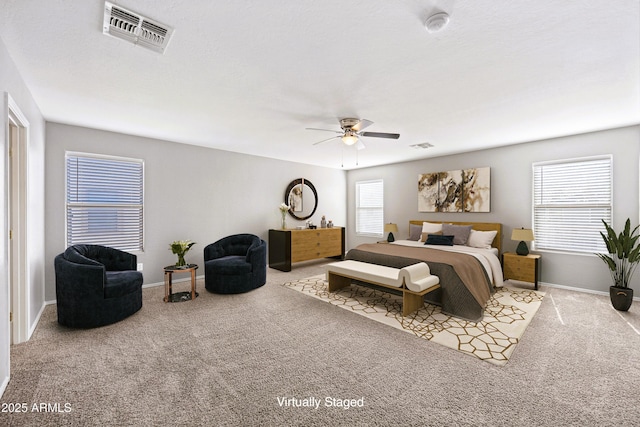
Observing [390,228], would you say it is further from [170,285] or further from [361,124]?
[170,285]

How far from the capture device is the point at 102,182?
4.40 metres

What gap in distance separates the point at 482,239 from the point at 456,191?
1.26 meters

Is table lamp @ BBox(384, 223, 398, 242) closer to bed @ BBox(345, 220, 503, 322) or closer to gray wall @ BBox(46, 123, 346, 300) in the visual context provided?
bed @ BBox(345, 220, 503, 322)

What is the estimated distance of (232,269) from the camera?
4.43 metres

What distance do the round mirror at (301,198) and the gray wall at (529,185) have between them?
6.88 ft

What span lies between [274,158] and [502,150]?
15.8ft

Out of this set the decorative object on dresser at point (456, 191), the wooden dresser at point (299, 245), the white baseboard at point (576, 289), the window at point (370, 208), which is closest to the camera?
the white baseboard at point (576, 289)

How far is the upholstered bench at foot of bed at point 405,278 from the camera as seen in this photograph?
348 cm

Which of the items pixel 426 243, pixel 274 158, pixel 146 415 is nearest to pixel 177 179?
pixel 274 158

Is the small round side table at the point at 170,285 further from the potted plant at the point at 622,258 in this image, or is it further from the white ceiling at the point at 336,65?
the potted plant at the point at 622,258

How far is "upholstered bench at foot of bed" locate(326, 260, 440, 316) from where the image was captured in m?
3.48

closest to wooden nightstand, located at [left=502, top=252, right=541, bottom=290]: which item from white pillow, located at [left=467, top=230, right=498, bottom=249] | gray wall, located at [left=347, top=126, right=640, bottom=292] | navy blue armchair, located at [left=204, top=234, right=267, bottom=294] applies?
white pillow, located at [left=467, top=230, right=498, bottom=249]

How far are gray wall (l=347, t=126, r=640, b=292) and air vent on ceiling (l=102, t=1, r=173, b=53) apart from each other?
19.0 ft

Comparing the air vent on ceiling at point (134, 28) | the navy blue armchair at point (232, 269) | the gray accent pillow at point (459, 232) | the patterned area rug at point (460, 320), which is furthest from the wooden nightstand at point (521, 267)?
the air vent on ceiling at point (134, 28)
